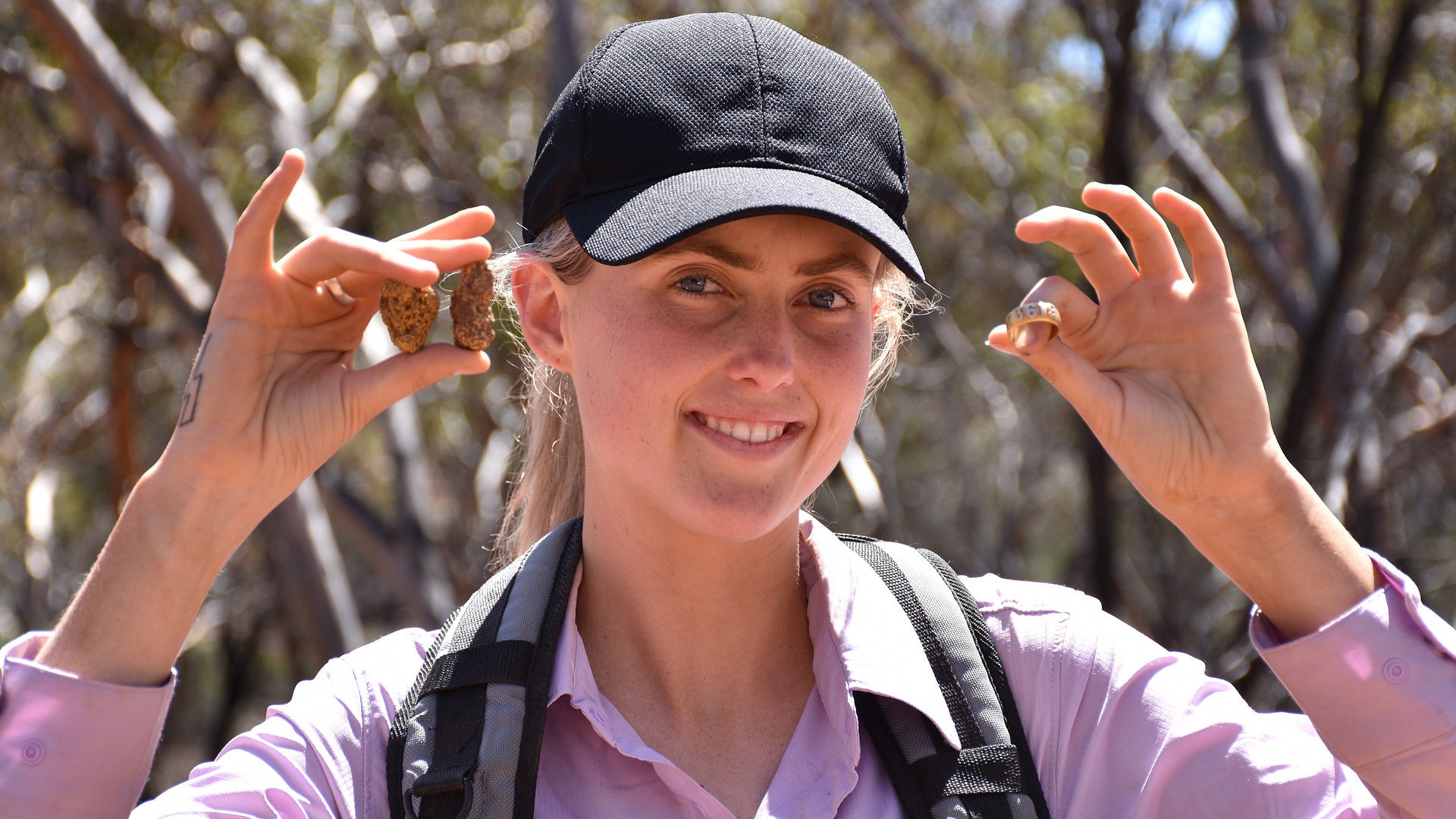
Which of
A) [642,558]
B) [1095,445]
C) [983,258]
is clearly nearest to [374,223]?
[983,258]

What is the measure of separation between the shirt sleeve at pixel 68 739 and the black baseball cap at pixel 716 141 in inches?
34.6

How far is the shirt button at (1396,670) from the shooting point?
1647 mm

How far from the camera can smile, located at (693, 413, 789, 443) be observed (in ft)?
5.75

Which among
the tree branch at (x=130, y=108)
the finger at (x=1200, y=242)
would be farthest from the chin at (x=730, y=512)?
the tree branch at (x=130, y=108)

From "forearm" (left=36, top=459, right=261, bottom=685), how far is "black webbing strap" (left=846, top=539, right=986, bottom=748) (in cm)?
97

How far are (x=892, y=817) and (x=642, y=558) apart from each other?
1.74ft

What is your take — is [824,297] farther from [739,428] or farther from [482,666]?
[482,666]

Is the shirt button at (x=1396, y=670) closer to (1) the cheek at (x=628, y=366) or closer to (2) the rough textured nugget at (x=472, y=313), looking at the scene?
(1) the cheek at (x=628, y=366)

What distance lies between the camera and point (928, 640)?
73.1 inches

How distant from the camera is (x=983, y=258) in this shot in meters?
8.30

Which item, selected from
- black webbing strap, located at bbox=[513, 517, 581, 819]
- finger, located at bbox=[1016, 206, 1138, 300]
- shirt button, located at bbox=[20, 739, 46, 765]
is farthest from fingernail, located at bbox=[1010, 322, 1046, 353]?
shirt button, located at bbox=[20, 739, 46, 765]

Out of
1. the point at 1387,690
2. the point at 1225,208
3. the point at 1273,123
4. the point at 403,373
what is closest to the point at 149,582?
the point at 403,373

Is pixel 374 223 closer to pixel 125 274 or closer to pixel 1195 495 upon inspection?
pixel 125 274

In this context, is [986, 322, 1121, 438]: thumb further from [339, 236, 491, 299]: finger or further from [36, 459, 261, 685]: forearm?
[36, 459, 261, 685]: forearm
